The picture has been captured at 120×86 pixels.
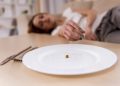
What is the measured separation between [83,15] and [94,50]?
3.69 ft

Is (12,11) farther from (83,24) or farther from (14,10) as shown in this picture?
(83,24)

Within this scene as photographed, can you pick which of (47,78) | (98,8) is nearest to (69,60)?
(47,78)

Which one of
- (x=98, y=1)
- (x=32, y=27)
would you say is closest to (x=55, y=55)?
(x=32, y=27)

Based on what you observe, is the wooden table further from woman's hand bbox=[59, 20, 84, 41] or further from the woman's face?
the woman's face

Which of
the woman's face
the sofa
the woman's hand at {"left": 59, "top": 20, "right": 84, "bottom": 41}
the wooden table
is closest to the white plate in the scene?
the wooden table

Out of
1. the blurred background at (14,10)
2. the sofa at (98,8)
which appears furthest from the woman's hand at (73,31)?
the blurred background at (14,10)

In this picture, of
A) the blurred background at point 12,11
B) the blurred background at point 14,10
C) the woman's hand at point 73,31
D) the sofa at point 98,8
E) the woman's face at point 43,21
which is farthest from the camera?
the blurred background at point 12,11

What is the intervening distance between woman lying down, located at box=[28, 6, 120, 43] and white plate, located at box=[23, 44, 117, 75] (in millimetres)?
157

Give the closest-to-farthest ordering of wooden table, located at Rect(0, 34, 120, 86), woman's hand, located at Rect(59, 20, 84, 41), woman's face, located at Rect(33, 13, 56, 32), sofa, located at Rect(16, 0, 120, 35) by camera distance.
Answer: wooden table, located at Rect(0, 34, 120, 86)
woman's hand, located at Rect(59, 20, 84, 41)
woman's face, located at Rect(33, 13, 56, 32)
sofa, located at Rect(16, 0, 120, 35)

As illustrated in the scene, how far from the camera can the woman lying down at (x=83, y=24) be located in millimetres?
1026

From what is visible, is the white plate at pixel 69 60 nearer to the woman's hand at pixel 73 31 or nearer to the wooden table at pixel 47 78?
the wooden table at pixel 47 78

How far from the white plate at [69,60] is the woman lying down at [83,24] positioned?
16 cm

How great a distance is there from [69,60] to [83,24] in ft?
3.66

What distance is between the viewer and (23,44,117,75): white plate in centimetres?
65
